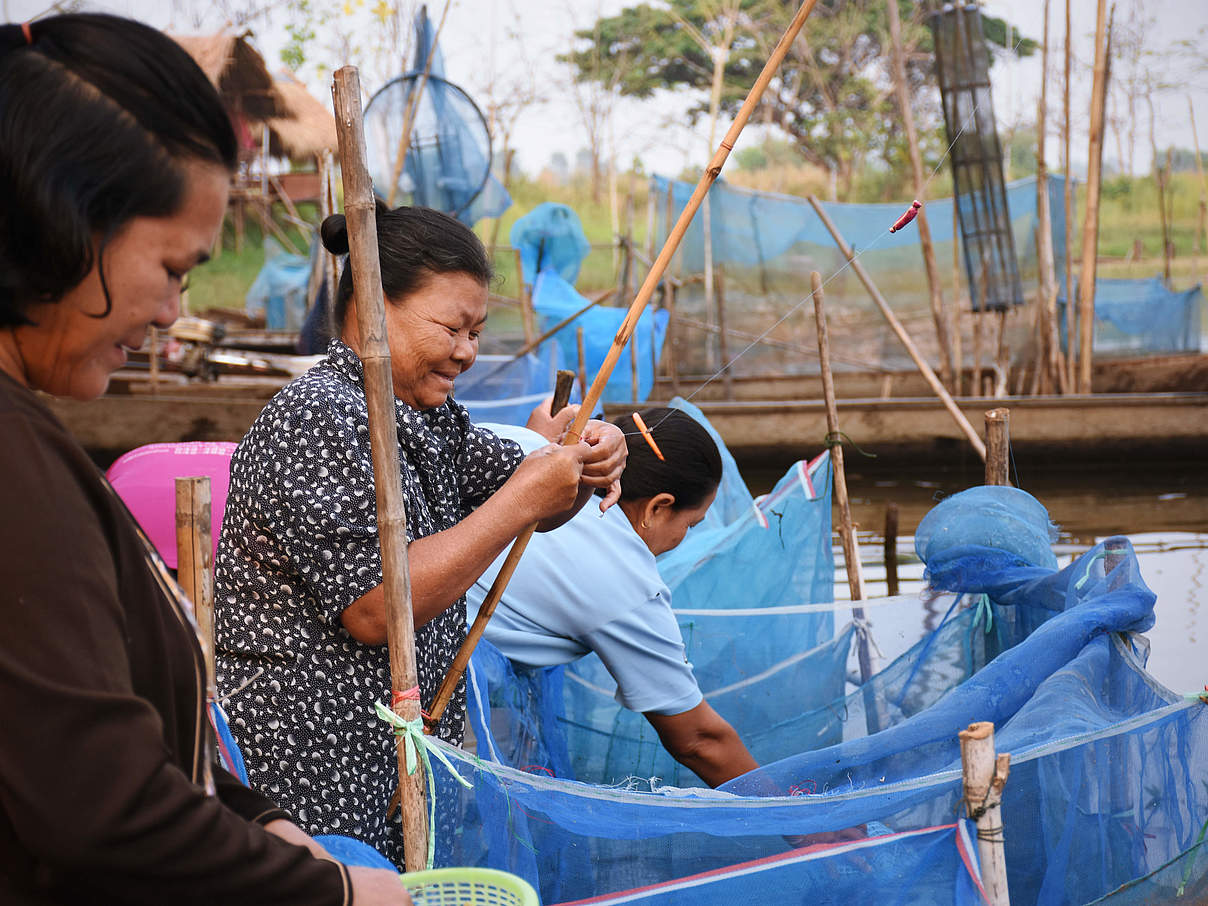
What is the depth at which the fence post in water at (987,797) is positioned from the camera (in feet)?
4.75

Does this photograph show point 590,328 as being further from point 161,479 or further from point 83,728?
point 83,728

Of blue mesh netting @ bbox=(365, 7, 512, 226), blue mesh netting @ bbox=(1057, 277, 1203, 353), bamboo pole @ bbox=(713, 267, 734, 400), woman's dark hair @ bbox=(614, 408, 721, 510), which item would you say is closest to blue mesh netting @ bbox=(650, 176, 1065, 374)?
bamboo pole @ bbox=(713, 267, 734, 400)

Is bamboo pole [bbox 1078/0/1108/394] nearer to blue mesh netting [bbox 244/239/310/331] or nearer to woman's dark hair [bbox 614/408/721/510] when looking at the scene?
woman's dark hair [bbox 614/408/721/510]

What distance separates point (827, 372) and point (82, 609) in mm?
3273

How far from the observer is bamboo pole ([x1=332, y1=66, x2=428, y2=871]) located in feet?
4.39

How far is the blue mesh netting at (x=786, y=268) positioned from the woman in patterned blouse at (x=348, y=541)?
7861mm

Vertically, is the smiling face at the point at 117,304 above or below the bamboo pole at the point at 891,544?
above

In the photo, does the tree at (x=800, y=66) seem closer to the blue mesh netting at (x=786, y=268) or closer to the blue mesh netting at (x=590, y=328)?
the blue mesh netting at (x=786, y=268)

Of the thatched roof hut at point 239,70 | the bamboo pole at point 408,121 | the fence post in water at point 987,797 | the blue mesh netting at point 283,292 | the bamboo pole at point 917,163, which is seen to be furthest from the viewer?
the blue mesh netting at point 283,292

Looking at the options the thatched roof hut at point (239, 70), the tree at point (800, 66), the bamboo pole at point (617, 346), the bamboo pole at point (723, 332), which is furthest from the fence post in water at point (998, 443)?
the tree at point (800, 66)

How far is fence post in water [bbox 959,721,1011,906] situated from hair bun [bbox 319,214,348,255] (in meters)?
1.15

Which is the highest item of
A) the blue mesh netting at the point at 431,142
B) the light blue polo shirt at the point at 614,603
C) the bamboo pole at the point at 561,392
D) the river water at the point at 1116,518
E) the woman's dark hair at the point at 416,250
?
the blue mesh netting at the point at 431,142

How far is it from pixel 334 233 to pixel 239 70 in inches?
357

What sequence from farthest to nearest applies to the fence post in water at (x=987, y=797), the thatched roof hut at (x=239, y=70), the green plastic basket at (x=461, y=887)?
the thatched roof hut at (x=239, y=70) → the fence post in water at (x=987, y=797) → the green plastic basket at (x=461, y=887)
